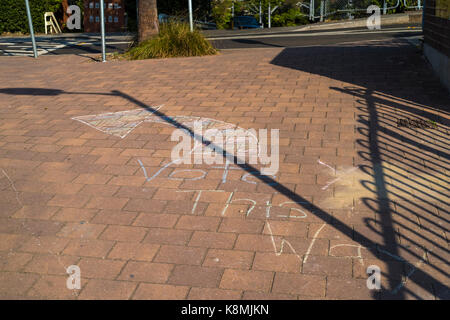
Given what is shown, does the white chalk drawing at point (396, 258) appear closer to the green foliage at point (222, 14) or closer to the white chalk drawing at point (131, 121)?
the white chalk drawing at point (131, 121)

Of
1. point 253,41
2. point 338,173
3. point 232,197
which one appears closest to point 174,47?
point 253,41

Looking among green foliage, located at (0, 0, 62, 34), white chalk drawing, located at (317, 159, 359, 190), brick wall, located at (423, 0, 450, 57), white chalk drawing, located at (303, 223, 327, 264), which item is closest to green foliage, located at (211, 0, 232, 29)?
green foliage, located at (0, 0, 62, 34)

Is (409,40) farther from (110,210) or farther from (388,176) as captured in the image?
(110,210)

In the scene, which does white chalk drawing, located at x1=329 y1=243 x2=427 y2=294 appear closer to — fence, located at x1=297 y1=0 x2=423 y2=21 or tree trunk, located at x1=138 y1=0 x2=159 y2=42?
tree trunk, located at x1=138 y1=0 x2=159 y2=42

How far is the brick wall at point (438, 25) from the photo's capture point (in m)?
8.58

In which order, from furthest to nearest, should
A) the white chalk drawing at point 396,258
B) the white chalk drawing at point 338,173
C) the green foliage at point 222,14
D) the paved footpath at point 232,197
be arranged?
the green foliage at point 222,14 → the white chalk drawing at point 338,173 → the paved footpath at point 232,197 → the white chalk drawing at point 396,258

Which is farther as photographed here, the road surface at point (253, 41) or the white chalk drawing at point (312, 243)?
the road surface at point (253, 41)

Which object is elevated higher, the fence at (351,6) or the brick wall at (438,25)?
the fence at (351,6)

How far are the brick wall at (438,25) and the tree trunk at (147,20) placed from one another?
7069 mm

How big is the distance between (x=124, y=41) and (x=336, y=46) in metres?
8.93

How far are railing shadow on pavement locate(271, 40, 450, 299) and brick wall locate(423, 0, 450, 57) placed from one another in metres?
0.54

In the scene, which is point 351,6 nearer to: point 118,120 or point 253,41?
point 253,41

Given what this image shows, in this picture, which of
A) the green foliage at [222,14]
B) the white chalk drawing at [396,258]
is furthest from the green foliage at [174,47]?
the green foliage at [222,14]
